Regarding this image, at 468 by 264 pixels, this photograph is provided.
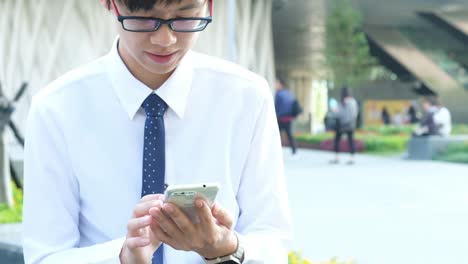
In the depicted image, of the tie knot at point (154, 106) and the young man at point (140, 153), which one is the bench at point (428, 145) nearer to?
the young man at point (140, 153)

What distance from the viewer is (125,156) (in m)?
1.96

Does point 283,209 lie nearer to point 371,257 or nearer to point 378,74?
point 371,257

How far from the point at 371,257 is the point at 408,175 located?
8.19m

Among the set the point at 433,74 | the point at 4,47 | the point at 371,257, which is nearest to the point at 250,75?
the point at 371,257

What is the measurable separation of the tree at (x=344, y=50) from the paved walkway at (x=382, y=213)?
1756cm

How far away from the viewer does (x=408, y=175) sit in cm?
1456

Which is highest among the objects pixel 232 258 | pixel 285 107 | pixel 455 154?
pixel 232 258

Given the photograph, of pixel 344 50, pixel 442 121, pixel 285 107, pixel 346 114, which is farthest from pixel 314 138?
pixel 344 50

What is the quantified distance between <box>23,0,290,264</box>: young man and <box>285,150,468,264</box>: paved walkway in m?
→ 4.66

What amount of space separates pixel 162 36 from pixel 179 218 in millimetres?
418

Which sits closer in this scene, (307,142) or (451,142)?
(451,142)

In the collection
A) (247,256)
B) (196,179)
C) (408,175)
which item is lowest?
(408,175)

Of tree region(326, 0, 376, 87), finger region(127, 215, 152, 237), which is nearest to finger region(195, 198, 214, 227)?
finger region(127, 215, 152, 237)

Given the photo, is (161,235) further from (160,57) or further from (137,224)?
(160,57)
